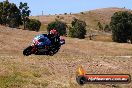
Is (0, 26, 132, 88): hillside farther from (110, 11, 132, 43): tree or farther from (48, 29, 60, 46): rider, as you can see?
(110, 11, 132, 43): tree

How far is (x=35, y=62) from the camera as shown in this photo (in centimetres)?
3538

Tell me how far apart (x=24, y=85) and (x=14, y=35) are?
6721cm

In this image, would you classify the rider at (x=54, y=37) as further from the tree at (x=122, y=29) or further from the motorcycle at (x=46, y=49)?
the tree at (x=122, y=29)

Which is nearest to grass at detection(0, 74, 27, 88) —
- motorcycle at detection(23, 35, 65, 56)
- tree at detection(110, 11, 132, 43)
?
motorcycle at detection(23, 35, 65, 56)

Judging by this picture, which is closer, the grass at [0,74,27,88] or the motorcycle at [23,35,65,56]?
the grass at [0,74,27,88]

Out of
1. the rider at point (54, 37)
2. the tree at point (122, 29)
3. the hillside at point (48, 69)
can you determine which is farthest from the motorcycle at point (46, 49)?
the tree at point (122, 29)

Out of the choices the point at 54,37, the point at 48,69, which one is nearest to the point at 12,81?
the point at 54,37

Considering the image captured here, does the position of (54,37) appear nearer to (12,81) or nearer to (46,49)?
(46,49)

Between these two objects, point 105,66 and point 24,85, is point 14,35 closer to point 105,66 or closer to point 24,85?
point 105,66

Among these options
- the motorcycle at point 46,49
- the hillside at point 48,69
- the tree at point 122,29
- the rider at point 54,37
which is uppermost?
the rider at point 54,37

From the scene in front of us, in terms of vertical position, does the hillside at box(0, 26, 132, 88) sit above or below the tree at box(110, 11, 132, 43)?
above

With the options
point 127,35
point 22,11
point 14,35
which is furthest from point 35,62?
point 22,11

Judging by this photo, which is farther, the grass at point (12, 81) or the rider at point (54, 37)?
the rider at point (54, 37)

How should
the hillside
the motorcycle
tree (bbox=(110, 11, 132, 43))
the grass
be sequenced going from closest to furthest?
the grass → the hillside → the motorcycle → tree (bbox=(110, 11, 132, 43))
